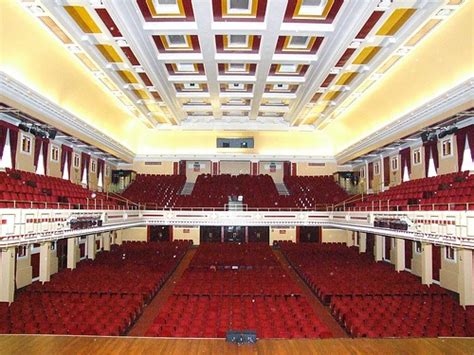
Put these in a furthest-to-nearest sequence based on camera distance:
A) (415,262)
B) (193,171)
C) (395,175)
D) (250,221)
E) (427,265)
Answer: (193,171)
(250,221)
(395,175)
(415,262)
(427,265)

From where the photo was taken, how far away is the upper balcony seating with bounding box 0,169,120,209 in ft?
28.8

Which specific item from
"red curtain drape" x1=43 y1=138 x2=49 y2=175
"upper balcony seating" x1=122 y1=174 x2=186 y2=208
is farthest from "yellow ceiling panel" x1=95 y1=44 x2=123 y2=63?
"upper balcony seating" x1=122 y1=174 x2=186 y2=208

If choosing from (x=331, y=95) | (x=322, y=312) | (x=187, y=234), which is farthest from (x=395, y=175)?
(x=187, y=234)

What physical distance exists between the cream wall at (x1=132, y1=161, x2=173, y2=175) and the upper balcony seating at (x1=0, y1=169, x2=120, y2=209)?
936 centimetres

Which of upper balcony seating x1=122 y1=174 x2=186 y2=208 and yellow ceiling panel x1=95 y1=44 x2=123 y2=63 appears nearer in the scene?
yellow ceiling panel x1=95 y1=44 x2=123 y2=63

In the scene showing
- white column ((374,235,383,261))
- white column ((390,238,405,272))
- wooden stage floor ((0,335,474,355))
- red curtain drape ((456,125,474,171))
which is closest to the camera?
wooden stage floor ((0,335,474,355))

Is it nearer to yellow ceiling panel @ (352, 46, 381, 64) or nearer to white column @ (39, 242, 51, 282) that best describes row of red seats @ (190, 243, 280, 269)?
white column @ (39, 242, 51, 282)

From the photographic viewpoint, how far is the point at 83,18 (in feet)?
31.2

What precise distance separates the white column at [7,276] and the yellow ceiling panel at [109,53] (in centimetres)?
A: 627

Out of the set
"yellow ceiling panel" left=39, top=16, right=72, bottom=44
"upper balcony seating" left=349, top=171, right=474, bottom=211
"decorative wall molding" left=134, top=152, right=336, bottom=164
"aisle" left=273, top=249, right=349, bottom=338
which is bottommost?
"aisle" left=273, top=249, right=349, bottom=338

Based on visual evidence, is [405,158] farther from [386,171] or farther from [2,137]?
[2,137]

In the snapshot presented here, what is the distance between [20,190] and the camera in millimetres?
9633

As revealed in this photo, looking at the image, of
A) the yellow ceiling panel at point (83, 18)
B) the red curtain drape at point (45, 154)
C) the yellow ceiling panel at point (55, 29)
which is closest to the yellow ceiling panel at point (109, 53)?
the yellow ceiling panel at point (55, 29)

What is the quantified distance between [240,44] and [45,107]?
6.28 metres
